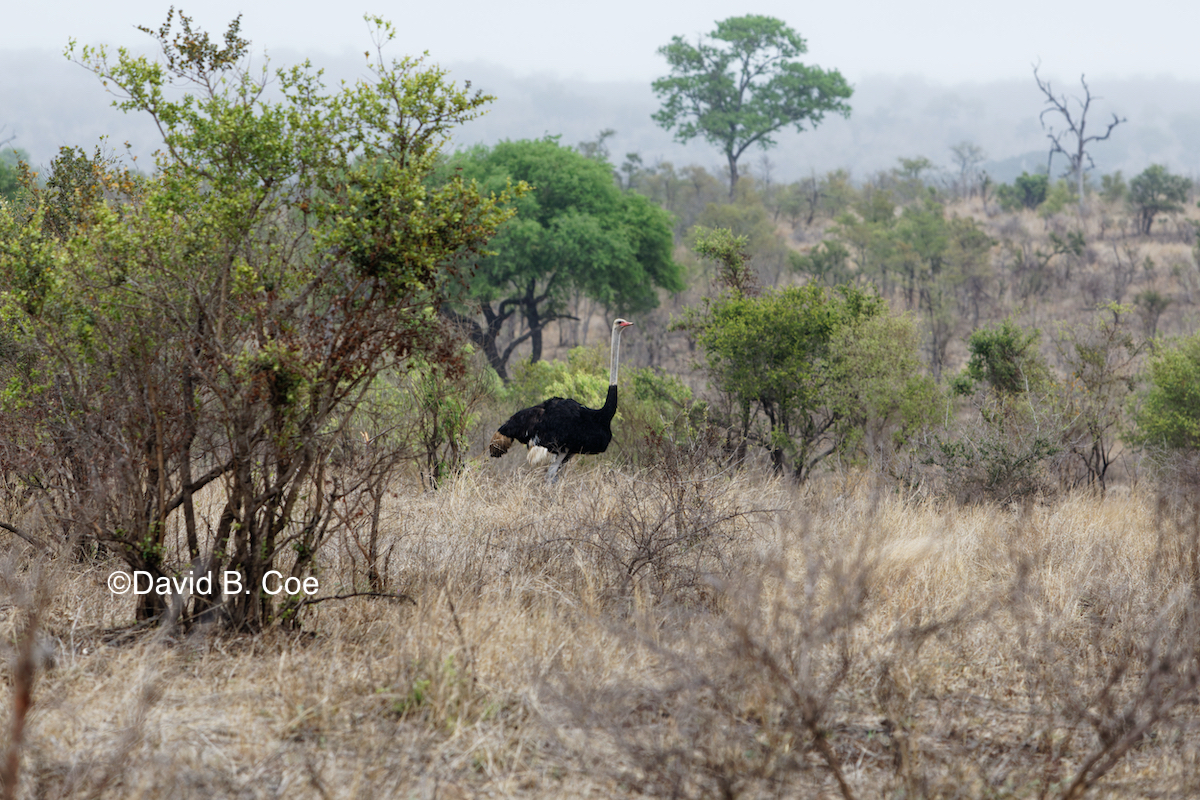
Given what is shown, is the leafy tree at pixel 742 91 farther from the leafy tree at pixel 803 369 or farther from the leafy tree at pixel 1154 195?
the leafy tree at pixel 803 369

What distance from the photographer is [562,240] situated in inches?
828

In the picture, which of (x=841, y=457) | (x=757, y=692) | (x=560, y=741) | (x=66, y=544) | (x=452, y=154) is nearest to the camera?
(x=560, y=741)

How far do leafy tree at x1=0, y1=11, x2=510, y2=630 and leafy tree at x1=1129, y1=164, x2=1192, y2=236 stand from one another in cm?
3393

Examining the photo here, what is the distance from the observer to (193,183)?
4.61 metres

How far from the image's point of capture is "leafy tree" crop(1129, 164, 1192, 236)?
32.8 m

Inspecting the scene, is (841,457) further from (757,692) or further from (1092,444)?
(757,692)

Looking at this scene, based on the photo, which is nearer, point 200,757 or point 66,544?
point 200,757

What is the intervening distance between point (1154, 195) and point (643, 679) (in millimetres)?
35376

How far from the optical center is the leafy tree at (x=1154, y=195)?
32.8 meters

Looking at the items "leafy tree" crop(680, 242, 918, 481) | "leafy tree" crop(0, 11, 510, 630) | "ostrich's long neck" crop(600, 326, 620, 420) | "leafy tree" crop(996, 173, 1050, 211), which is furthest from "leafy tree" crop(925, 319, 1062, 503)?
"leafy tree" crop(996, 173, 1050, 211)

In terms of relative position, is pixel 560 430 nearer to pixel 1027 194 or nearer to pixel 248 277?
pixel 248 277

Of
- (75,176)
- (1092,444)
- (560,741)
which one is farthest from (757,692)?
(1092,444)

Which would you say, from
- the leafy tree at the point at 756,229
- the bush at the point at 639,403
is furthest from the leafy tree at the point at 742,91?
the bush at the point at 639,403

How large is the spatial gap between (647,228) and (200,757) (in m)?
20.4
